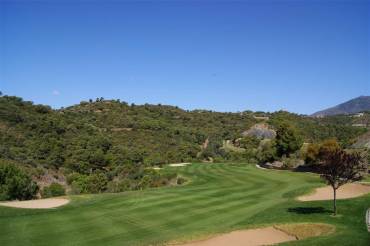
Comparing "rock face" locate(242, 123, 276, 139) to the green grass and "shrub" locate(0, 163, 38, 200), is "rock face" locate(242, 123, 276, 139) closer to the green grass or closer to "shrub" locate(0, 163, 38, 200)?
the green grass

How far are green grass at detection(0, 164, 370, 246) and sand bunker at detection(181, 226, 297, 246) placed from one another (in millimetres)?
835

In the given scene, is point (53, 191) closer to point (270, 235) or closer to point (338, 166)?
point (270, 235)

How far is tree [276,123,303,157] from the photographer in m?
55.2

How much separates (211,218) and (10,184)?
20336 millimetres

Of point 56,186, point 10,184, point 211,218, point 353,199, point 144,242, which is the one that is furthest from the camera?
point 56,186

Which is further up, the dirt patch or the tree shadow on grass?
the tree shadow on grass

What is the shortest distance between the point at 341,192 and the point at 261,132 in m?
69.4

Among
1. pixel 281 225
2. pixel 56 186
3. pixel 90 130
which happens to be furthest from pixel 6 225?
pixel 90 130

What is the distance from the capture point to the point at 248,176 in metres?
41.5

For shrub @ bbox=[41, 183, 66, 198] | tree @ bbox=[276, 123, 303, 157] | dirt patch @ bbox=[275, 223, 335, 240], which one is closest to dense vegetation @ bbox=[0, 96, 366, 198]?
tree @ bbox=[276, 123, 303, 157]

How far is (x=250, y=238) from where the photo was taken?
18438 millimetres

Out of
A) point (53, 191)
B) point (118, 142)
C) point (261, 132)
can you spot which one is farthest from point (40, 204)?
point (261, 132)

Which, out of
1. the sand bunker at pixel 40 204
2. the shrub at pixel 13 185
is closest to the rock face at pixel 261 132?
the shrub at pixel 13 185

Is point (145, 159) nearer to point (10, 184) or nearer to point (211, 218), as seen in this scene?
point (10, 184)
